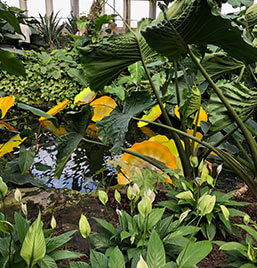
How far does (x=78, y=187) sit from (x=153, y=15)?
44.8ft

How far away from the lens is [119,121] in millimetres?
1201

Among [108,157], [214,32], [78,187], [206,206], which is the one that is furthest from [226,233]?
[108,157]

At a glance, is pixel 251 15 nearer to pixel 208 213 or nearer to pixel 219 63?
pixel 219 63

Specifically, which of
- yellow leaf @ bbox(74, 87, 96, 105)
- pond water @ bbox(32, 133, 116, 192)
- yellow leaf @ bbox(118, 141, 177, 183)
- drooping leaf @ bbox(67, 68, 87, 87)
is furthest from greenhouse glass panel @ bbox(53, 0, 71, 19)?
yellow leaf @ bbox(118, 141, 177, 183)

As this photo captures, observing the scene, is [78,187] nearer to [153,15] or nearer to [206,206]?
[206,206]

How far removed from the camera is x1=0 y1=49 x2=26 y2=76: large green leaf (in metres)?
1.03

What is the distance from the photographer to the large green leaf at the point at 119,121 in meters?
1.14

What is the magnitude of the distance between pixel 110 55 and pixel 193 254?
34.8 inches

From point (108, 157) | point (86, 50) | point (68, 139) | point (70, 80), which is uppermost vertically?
point (86, 50)

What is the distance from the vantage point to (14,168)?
144 cm

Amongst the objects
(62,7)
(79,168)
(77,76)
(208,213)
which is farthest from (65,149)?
(62,7)

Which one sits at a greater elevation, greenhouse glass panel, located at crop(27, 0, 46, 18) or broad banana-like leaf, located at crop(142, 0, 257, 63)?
greenhouse glass panel, located at crop(27, 0, 46, 18)

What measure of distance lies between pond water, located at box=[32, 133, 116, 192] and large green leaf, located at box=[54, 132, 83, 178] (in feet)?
0.99

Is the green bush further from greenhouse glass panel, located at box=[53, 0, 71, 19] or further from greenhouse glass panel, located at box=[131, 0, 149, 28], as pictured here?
greenhouse glass panel, located at box=[131, 0, 149, 28]
